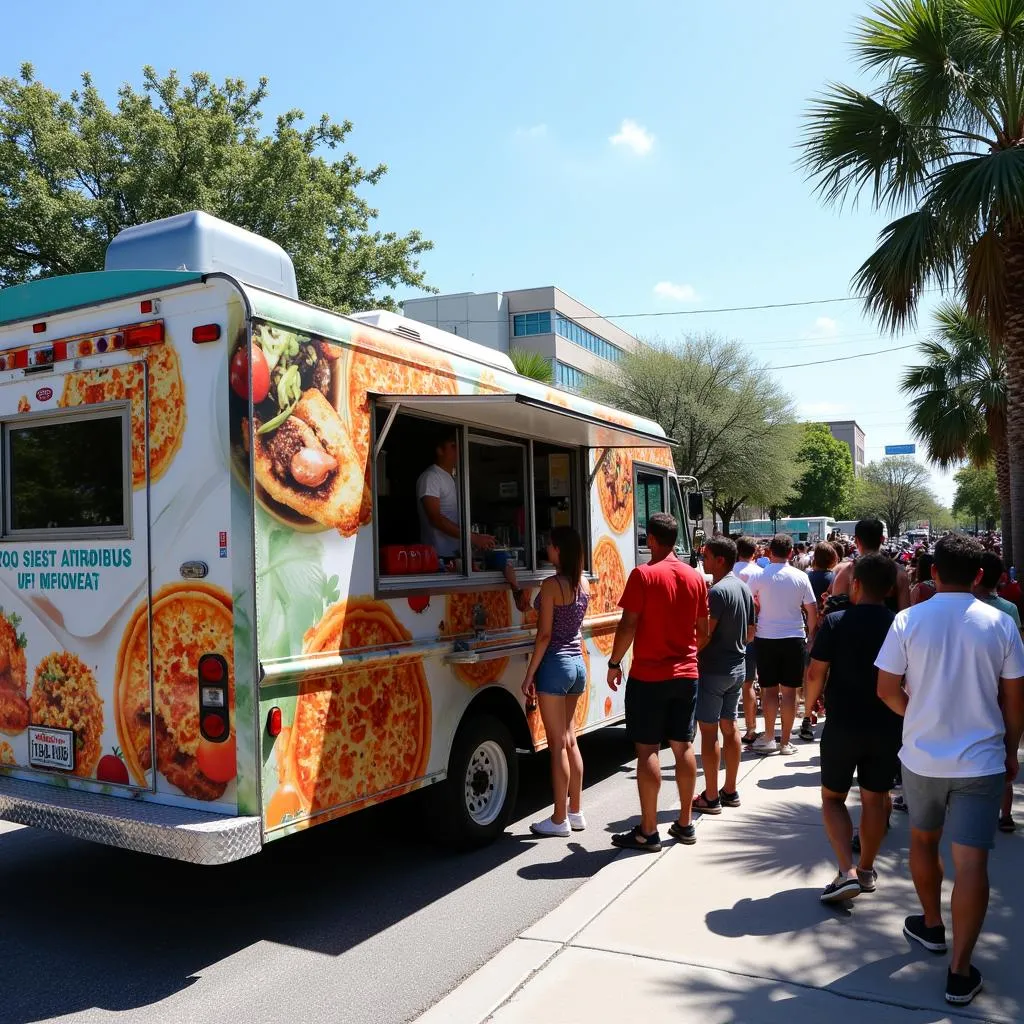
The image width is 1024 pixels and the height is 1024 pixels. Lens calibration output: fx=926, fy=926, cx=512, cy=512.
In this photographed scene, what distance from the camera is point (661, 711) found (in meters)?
5.39

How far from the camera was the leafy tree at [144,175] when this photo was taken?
17.1m

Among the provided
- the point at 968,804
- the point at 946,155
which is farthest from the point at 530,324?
the point at 968,804

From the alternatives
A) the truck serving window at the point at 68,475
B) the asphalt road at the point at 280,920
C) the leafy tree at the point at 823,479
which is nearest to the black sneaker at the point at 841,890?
the asphalt road at the point at 280,920

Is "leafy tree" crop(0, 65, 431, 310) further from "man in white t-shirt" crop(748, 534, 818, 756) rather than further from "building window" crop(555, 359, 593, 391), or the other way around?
"building window" crop(555, 359, 593, 391)

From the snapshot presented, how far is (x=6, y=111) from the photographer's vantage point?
17.6 meters

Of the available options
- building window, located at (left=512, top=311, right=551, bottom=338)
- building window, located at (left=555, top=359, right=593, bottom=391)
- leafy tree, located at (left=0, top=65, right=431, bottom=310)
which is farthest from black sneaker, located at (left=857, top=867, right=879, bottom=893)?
building window, located at (left=512, top=311, right=551, bottom=338)

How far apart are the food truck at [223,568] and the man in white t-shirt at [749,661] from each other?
3.20 metres

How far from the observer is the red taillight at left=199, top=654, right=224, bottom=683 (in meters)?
4.11

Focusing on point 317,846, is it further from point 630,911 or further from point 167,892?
point 630,911

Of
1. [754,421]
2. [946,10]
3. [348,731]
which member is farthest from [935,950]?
[754,421]

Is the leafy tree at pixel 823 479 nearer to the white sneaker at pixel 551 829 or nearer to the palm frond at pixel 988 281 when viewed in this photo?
the palm frond at pixel 988 281

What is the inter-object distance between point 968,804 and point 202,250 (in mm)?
4448

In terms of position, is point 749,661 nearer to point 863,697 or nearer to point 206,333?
point 863,697

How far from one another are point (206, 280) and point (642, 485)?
16.5ft
